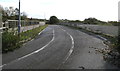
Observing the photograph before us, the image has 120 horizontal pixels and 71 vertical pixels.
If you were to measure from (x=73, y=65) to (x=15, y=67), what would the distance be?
2641mm

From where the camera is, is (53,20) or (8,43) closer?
(8,43)

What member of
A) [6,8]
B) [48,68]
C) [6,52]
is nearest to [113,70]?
[48,68]

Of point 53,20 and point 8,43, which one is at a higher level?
point 8,43

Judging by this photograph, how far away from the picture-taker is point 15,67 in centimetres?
761

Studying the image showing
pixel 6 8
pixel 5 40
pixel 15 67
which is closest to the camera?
pixel 15 67

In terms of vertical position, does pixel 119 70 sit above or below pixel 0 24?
below

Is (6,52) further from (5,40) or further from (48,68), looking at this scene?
(48,68)

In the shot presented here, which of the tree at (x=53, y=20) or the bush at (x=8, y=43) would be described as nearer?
the bush at (x=8, y=43)

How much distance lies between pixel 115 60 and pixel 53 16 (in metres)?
121

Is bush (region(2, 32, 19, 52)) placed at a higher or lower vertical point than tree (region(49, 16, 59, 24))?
higher

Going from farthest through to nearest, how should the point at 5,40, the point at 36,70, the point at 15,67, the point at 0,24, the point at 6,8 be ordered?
the point at 6,8, the point at 0,24, the point at 5,40, the point at 15,67, the point at 36,70

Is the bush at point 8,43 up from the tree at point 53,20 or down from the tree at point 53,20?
up

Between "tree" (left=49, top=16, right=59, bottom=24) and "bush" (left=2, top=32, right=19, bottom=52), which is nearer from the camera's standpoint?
"bush" (left=2, top=32, right=19, bottom=52)

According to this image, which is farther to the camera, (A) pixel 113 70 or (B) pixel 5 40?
(B) pixel 5 40
